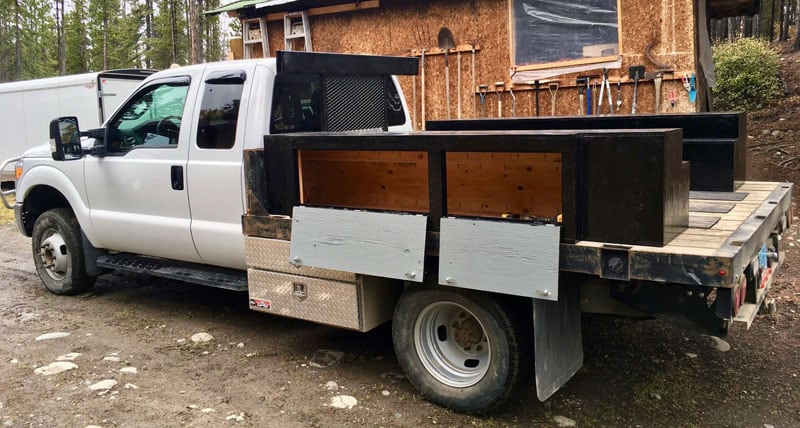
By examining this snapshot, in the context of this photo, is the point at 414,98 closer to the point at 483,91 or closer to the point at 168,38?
the point at 483,91

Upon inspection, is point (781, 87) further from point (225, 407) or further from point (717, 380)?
point (225, 407)

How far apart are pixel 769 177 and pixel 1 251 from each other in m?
Result: 11.2

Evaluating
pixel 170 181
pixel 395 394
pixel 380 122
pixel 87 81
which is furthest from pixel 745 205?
pixel 87 81

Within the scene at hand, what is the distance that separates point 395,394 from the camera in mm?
4227

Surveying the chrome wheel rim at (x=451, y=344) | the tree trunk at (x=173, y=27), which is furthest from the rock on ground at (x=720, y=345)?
the tree trunk at (x=173, y=27)

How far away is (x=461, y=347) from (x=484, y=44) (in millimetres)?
8171

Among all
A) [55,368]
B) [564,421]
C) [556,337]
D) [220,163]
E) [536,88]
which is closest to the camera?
[556,337]

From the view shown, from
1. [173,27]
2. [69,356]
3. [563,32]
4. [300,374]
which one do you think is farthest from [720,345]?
[173,27]

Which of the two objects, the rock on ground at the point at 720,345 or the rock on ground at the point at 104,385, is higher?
the rock on ground at the point at 104,385

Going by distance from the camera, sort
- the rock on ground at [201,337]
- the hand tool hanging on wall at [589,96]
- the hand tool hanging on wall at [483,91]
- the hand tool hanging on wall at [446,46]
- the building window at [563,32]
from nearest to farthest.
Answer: the rock on ground at [201,337]
the building window at [563,32]
the hand tool hanging on wall at [589,96]
the hand tool hanging on wall at [483,91]
the hand tool hanging on wall at [446,46]

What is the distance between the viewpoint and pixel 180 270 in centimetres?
558

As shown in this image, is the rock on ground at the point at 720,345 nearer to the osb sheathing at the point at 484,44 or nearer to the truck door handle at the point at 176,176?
the truck door handle at the point at 176,176

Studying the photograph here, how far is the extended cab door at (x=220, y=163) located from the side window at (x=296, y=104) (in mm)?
154

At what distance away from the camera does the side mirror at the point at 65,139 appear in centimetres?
581
